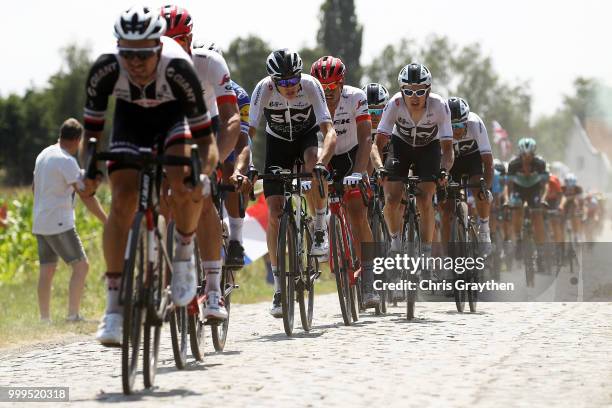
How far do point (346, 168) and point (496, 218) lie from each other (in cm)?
998

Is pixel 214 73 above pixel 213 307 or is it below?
above

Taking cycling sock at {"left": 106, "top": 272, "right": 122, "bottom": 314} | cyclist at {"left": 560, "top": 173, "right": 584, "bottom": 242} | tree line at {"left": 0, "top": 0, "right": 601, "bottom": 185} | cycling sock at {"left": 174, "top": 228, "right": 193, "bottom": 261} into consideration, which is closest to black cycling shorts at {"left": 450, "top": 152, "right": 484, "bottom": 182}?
cycling sock at {"left": 174, "top": 228, "right": 193, "bottom": 261}

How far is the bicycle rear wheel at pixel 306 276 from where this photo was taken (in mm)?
11336

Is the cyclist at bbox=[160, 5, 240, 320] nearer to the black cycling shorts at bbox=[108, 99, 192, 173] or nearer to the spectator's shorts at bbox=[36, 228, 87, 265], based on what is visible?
the black cycling shorts at bbox=[108, 99, 192, 173]

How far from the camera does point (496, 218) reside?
2308cm

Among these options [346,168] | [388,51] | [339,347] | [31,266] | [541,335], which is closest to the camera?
[339,347]

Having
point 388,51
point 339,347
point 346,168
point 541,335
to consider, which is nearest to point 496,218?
point 346,168

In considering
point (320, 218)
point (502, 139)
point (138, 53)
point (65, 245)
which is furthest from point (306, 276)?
point (502, 139)

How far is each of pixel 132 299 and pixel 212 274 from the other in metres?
2.02

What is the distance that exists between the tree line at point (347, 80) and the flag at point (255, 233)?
8375 centimetres

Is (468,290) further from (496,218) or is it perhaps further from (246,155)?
(496,218)

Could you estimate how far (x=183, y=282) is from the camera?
816cm

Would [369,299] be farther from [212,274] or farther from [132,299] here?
[132,299]

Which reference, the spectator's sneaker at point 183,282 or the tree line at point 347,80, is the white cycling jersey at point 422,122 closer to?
the spectator's sneaker at point 183,282
